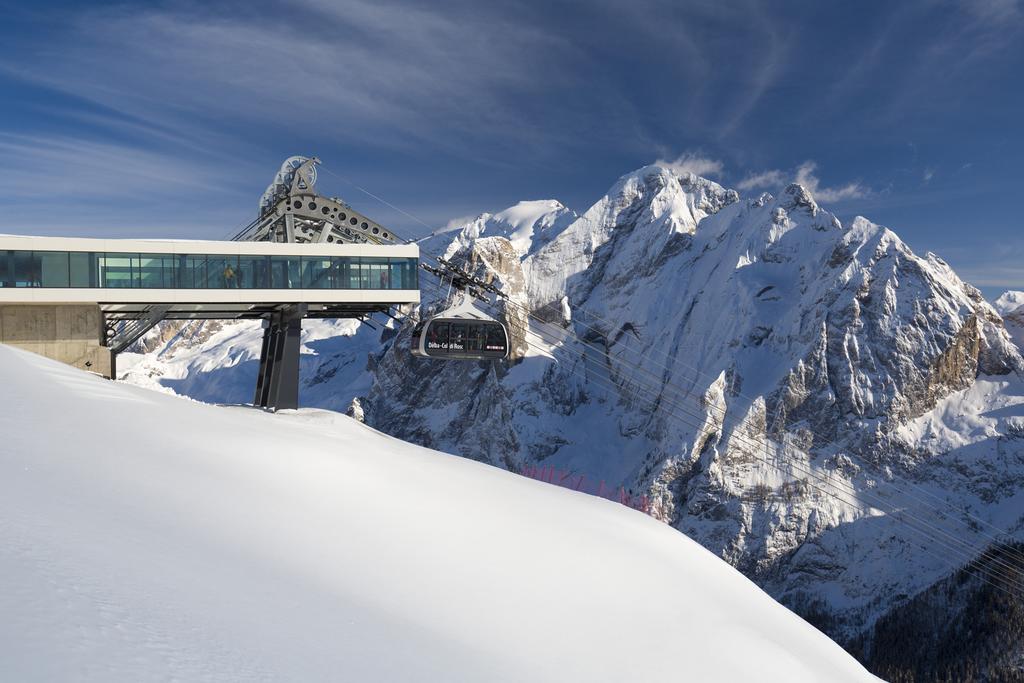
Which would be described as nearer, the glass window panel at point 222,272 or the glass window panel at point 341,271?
the glass window panel at point 222,272

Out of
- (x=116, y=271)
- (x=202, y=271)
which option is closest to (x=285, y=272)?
(x=202, y=271)

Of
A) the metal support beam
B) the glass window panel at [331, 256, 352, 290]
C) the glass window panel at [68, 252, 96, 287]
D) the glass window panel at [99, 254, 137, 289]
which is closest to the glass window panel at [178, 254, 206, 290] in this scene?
the glass window panel at [99, 254, 137, 289]

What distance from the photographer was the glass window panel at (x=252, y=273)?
1543 inches

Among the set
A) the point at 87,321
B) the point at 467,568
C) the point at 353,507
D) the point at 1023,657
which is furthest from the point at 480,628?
the point at 1023,657

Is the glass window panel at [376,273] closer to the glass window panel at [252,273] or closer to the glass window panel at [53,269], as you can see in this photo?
the glass window panel at [252,273]

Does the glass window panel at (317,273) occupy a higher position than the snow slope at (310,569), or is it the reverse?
the glass window panel at (317,273)

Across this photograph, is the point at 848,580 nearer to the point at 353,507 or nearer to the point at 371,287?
the point at 371,287

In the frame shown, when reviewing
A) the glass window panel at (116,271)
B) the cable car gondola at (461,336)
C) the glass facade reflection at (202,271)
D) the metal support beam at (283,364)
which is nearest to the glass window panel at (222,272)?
the glass facade reflection at (202,271)

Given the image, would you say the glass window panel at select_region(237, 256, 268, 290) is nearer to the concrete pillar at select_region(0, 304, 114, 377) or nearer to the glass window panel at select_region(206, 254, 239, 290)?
the glass window panel at select_region(206, 254, 239, 290)

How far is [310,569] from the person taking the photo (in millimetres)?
10438

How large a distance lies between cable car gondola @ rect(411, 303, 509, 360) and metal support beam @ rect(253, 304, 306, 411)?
7527 millimetres

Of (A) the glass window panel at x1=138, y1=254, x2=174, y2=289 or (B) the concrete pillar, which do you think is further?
(A) the glass window panel at x1=138, y1=254, x2=174, y2=289

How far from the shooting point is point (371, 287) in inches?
1662

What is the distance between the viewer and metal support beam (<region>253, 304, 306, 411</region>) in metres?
41.2
